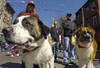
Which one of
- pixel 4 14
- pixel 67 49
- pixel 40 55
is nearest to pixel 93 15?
pixel 4 14

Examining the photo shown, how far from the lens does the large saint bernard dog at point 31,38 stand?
1882 millimetres

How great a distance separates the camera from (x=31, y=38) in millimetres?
2047

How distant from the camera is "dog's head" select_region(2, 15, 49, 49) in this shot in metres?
1.86

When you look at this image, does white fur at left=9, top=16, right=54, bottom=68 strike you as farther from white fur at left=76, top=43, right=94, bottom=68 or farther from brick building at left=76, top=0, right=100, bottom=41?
brick building at left=76, top=0, right=100, bottom=41

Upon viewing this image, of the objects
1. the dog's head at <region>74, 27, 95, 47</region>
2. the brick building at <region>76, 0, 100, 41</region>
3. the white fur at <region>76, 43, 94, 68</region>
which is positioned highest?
the brick building at <region>76, 0, 100, 41</region>

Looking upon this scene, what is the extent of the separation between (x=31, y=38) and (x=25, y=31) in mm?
148

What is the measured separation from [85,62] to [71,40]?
45.6 inches

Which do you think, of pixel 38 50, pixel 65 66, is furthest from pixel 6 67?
pixel 38 50

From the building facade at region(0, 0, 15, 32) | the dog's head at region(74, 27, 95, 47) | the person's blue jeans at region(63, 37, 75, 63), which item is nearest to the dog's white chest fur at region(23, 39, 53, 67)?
the dog's head at region(74, 27, 95, 47)

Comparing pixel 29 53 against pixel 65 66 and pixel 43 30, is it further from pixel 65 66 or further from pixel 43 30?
pixel 65 66

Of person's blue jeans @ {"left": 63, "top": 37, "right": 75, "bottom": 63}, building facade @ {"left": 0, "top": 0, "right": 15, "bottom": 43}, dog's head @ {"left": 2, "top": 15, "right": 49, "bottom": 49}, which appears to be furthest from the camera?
building facade @ {"left": 0, "top": 0, "right": 15, "bottom": 43}

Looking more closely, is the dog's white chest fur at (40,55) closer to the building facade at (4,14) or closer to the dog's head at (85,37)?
the dog's head at (85,37)

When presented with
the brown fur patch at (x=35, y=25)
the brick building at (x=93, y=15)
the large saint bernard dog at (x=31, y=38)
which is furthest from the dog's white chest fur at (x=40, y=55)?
the brick building at (x=93, y=15)

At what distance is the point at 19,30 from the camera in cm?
192
